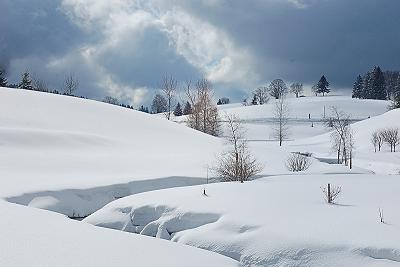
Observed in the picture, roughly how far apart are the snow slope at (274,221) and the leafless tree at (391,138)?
4594 centimetres

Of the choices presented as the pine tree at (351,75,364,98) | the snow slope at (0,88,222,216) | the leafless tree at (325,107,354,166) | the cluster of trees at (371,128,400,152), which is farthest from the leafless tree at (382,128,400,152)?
the pine tree at (351,75,364,98)

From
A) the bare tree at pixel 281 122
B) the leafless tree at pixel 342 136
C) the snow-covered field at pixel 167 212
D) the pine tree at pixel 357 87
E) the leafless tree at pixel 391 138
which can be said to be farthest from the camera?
the pine tree at pixel 357 87

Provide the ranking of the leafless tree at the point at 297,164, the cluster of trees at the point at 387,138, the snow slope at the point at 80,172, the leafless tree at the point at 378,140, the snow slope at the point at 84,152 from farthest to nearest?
1. the leafless tree at the point at 378,140
2. the cluster of trees at the point at 387,138
3. the leafless tree at the point at 297,164
4. the snow slope at the point at 84,152
5. the snow slope at the point at 80,172

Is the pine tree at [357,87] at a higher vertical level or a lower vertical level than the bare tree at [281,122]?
higher

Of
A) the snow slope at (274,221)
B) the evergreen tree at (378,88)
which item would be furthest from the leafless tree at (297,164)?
the evergreen tree at (378,88)

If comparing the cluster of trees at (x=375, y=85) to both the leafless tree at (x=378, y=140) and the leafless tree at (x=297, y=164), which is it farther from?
the leafless tree at (x=297, y=164)

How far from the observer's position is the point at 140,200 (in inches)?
484

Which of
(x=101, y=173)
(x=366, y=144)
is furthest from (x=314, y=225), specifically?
(x=366, y=144)

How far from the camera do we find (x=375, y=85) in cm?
11850

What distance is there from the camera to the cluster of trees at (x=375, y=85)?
114 meters

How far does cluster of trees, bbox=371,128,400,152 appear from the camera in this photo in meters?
55.4

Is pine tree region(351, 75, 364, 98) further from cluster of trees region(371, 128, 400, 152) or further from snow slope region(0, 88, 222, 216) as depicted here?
snow slope region(0, 88, 222, 216)

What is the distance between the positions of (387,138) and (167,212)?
51.9 m

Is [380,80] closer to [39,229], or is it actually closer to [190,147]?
[190,147]
